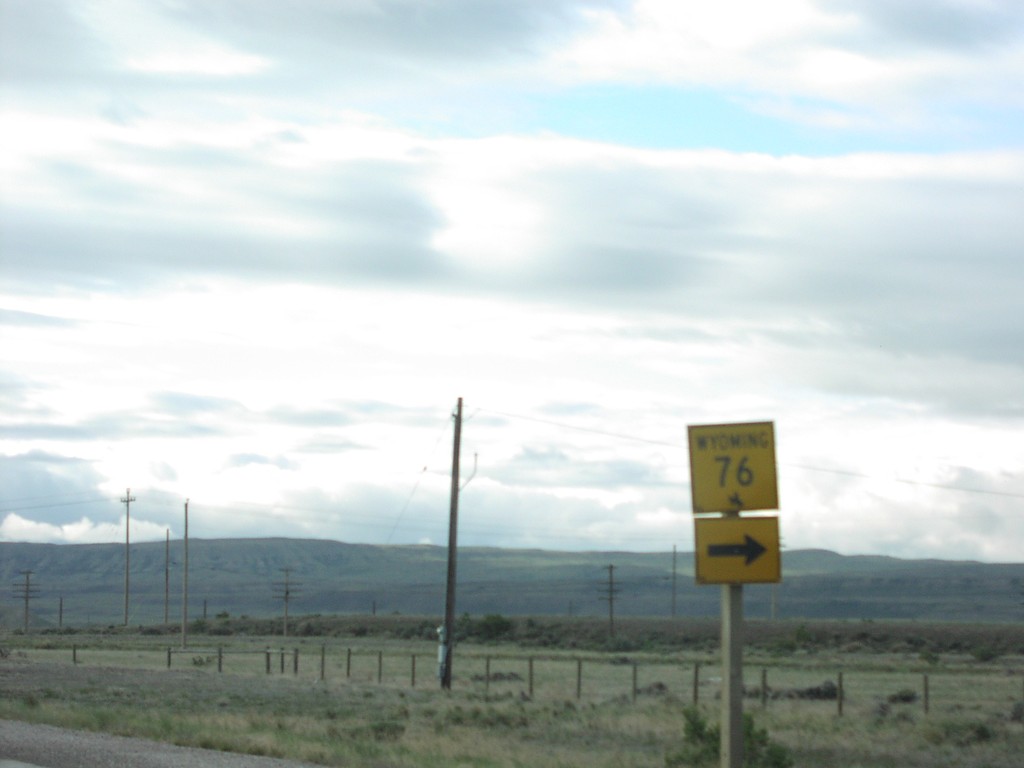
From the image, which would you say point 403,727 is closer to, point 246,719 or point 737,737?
point 246,719

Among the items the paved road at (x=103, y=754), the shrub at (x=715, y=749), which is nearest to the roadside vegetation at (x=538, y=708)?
the shrub at (x=715, y=749)

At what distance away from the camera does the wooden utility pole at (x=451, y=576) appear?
43.0 m

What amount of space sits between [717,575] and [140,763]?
1004cm

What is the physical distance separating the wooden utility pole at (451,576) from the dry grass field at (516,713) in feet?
3.35

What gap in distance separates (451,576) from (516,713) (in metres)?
13.1

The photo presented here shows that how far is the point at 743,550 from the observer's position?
1030 centimetres

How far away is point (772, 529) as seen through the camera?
10.3 meters

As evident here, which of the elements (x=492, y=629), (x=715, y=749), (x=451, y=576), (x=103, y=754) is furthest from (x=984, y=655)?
(x=103, y=754)

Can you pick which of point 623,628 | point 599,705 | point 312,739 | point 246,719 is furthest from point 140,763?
point 623,628

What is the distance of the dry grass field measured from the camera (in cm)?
2159

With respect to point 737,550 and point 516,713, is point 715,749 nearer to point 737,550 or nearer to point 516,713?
point 737,550

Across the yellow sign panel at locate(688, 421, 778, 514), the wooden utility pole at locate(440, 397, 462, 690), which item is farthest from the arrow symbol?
the wooden utility pole at locate(440, 397, 462, 690)

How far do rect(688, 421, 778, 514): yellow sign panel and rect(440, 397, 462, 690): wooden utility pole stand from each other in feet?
106

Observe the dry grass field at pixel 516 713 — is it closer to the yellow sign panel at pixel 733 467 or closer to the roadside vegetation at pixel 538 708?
the roadside vegetation at pixel 538 708
